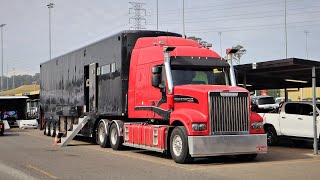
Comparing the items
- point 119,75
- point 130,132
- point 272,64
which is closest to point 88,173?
point 130,132

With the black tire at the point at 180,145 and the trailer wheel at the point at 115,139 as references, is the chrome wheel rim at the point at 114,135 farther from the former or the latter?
the black tire at the point at 180,145

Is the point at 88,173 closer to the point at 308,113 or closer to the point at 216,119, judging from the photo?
the point at 216,119

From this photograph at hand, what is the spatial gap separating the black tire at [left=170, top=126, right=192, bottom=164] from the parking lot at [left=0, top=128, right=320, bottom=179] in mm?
231

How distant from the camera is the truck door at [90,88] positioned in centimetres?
1944

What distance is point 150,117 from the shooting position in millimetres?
14859

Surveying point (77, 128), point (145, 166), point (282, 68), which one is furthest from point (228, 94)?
point (77, 128)

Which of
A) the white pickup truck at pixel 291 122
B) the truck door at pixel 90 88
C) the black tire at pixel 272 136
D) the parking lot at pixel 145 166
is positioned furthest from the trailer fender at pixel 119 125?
the black tire at pixel 272 136

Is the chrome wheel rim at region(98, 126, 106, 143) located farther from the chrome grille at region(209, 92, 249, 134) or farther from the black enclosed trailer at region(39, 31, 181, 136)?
the chrome grille at region(209, 92, 249, 134)

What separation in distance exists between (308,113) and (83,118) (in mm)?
9363

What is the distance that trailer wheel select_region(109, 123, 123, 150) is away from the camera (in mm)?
16734

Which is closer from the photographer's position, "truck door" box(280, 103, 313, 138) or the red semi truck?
the red semi truck

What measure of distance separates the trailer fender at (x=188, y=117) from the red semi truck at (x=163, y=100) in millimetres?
13

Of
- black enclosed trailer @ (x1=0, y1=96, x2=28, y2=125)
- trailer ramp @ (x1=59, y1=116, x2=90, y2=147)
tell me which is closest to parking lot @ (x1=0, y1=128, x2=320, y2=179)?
trailer ramp @ (x1=59, y1=116, x2=90, y2=147)

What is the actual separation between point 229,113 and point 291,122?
→ 19.5 feet
